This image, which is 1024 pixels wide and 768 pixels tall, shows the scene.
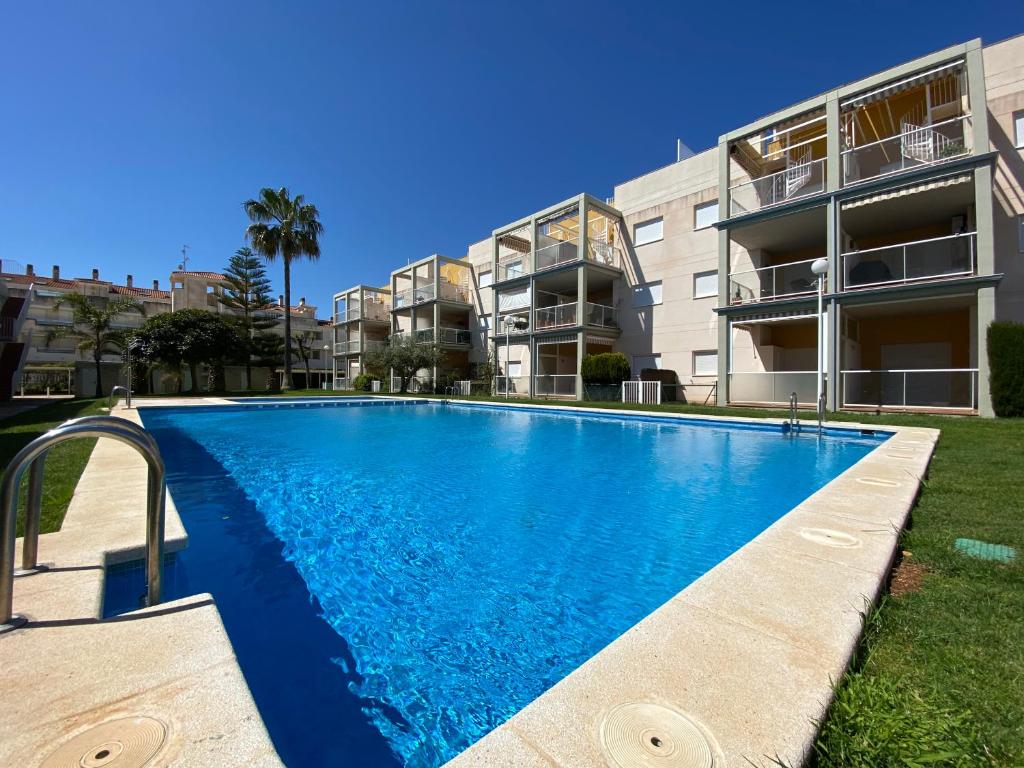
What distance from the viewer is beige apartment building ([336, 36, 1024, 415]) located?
39.9 ft

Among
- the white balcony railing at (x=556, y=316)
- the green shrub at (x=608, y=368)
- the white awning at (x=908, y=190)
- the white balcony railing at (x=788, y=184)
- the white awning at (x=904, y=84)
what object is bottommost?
the green shrub at (x=608, y=368)

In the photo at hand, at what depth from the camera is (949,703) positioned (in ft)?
4.78

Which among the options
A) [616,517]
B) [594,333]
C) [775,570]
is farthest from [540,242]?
[775,570]

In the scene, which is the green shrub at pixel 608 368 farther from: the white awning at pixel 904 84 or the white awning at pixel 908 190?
the white awning at pixel 904 84

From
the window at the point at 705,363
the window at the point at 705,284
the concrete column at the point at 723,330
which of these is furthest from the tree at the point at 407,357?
the concrete column at the point at 723,330

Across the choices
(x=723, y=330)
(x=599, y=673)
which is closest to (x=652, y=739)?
(x=599, y=673)

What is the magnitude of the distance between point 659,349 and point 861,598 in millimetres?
18568

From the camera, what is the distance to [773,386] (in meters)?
15.2

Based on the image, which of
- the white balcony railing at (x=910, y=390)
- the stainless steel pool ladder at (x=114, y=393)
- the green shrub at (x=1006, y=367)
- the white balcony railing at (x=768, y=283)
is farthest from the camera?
the white balcony railing at (x=768, y=283)

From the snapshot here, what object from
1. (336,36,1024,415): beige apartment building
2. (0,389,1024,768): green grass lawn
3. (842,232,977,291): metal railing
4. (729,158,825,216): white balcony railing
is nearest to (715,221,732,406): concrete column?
(336,36,1024,415): beige apartment building

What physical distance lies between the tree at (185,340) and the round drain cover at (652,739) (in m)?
29.5

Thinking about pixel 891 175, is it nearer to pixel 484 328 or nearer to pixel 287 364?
pixel 484 328

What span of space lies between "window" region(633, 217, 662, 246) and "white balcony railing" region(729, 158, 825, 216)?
3.69 meters

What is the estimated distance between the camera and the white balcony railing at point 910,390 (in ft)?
45.0
